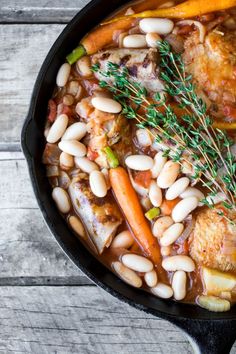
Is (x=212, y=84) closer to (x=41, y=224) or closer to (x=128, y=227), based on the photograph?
(x=128, y=227)

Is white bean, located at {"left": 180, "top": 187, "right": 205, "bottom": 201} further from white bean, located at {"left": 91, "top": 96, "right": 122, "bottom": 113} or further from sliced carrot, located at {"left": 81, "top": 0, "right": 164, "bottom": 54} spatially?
sliced carrot, located at {"left": 81, "top": 0, "right": 164, "bottom": 54}

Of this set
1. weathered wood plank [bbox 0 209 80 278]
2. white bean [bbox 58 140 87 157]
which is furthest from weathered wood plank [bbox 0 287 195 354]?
white bean [bbox 58 140 87 157]

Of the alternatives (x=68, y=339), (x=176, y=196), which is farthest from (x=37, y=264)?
(x=176, y=196)

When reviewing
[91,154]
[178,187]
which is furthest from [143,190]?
[91,154]

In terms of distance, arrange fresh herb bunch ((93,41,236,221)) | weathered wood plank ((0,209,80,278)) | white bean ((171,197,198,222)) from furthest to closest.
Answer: weathered wood plank ((0,209,80,278)) < white bean ((171,197,198,222)) < fresh herb bunch ((93,41,236,221))

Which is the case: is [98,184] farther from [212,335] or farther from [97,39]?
[212,335]

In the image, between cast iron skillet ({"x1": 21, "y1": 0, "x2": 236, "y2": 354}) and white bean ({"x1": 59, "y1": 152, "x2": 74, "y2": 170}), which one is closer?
A: cast iron skillet ({"x1": 21, "y1": 0, "x2": 236, "y2": 354})
